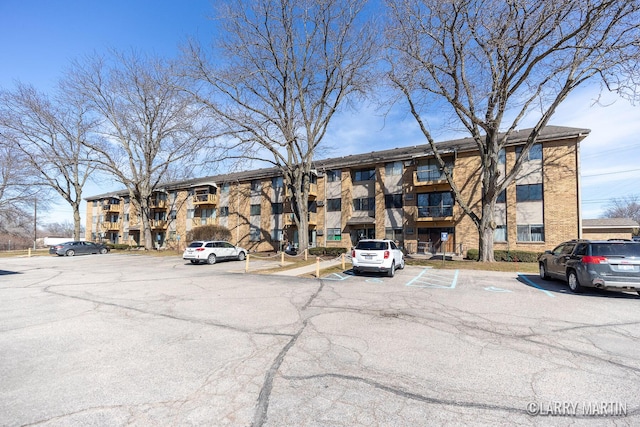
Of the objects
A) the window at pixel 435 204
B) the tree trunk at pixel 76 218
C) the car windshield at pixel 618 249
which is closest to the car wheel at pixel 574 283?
the car windshield at pixel 618 249

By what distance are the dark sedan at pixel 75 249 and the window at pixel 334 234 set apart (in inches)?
→ 936

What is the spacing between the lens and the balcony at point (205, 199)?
37906mm

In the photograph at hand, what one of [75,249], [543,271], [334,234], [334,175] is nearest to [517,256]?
[543,271]

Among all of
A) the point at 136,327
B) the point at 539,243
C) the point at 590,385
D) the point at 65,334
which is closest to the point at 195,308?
the point at 136,327

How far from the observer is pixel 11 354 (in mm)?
4418

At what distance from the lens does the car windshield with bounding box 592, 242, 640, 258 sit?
8.61m

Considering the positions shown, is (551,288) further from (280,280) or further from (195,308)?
(195,308)

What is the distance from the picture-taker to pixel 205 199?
38.2m

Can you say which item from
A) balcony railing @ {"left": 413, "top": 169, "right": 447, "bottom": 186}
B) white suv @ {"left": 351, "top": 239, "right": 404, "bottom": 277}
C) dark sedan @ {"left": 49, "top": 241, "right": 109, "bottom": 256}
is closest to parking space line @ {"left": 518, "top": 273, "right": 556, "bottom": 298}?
white suv @ {"left": 351, "top": 239, "right": 404, "bottom": 277}

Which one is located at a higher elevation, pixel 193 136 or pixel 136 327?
pixel 193 136

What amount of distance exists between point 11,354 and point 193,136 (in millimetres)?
18917

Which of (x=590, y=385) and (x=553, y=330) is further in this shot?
(x=553, y=330)

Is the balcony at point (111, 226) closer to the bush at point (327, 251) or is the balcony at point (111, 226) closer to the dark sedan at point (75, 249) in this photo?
the dark sedan at point (75, 249)

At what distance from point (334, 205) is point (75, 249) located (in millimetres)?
25128
